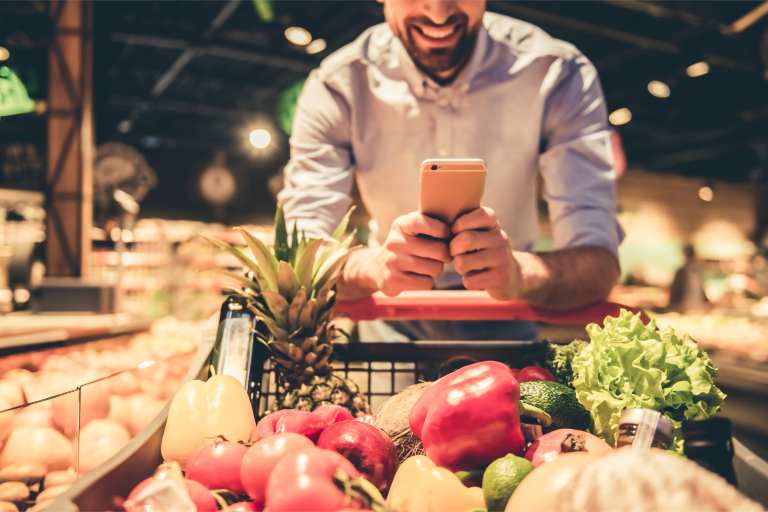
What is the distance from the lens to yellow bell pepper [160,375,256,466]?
0.97m

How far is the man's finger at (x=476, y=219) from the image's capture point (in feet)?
3.73

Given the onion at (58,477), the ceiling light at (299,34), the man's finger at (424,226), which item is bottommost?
the onion at (58,477)

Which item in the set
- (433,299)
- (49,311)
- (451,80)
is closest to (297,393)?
(433,299)

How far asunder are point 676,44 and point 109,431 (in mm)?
9194

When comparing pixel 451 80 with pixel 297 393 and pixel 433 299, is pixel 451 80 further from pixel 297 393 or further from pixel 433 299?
pixel 297 393

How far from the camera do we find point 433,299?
1540mm

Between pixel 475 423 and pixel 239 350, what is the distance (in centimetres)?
57

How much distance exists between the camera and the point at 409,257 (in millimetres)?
1311

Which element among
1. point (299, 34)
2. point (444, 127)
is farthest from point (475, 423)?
point (299, 34)

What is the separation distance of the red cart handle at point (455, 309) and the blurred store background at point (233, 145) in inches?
27.3

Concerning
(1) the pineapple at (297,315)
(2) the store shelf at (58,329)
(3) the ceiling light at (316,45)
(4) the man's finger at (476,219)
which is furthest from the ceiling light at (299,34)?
(4) the man's finger at (476,219)

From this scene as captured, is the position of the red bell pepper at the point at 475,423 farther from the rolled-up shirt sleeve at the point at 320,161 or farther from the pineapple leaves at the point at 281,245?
the rolled-up shirt sleeve at the point at 320,161

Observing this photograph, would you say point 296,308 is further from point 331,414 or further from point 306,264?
point 331,414

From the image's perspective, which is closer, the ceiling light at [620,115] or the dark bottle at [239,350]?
the dark bottle at [239,350]
